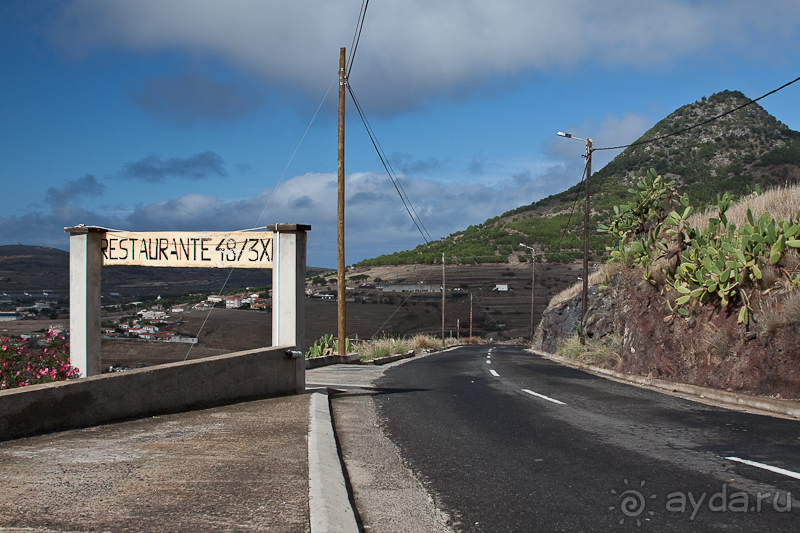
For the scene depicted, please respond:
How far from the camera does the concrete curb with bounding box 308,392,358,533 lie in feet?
12.4

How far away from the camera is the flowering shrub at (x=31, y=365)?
7.90m

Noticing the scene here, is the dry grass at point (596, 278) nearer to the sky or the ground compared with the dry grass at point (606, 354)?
nearer to the sky

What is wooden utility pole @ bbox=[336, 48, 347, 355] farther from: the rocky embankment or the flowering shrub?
the flowering shrub

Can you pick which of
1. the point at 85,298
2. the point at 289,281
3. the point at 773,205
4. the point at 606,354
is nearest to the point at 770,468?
the point at 289,281

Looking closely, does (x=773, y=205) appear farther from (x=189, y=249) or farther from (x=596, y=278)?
(x=596, y=278)

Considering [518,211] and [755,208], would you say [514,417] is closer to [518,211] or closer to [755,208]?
[755,208]

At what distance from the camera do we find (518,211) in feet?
364

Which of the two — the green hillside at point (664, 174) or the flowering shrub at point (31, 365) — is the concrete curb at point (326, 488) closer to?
the flowering shrub at point (31, 365)

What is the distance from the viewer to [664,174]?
84812 mm

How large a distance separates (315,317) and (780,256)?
1251 inches

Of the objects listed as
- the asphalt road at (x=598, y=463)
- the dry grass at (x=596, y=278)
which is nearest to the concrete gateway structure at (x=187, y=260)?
the asphalt road at (x=598, y=463)

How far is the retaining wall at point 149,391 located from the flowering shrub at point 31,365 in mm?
1772

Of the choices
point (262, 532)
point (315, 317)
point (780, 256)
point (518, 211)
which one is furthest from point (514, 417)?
point (518, 211)

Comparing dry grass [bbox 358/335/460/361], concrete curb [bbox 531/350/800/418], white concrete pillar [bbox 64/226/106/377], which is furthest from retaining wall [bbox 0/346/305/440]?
dry grass [bbox 358/335/460/361]
